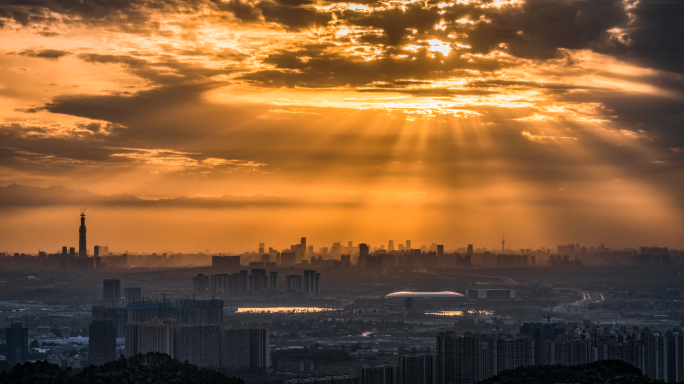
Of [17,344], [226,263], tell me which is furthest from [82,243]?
[17,344]

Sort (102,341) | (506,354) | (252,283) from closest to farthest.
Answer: (506,354) < (102,341) < (252,283)

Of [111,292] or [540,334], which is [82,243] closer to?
[111,292]

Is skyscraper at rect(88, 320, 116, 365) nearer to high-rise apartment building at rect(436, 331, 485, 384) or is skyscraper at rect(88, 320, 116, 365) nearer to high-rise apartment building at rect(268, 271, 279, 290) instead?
high-rise apartment building at rect(436, 331, 485, 384)

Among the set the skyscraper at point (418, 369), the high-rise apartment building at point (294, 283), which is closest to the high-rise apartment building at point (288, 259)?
the high-rise apartment building at point (294, 283)

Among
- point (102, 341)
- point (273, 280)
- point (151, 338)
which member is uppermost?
point (151, 338)

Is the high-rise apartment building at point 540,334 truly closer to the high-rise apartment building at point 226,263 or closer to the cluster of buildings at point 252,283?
the cluster of buildings at point 252,283

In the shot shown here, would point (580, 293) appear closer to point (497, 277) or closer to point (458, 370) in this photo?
point (497, 277)

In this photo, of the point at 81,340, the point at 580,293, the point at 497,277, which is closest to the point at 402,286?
the point at 497,277
